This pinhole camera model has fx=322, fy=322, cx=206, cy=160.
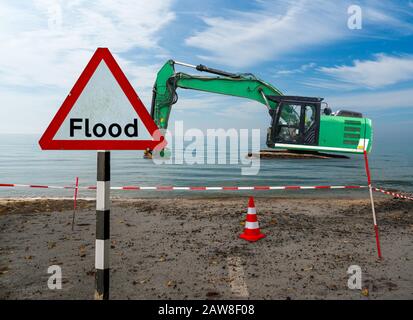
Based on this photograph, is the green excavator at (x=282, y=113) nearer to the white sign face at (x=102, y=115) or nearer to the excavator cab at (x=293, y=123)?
the excavator cab at (x=293, y=123)

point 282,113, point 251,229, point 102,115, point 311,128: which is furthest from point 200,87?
point 102,115

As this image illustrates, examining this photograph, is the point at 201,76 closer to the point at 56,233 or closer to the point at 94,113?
the point at 56,233

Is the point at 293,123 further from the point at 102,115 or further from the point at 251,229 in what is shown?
the point at 102,115

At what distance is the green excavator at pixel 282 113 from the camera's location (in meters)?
14.2

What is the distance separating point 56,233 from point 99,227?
4995mm

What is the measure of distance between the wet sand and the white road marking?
0.04 feet

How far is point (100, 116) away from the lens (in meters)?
3.19

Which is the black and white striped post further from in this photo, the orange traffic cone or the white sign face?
the orange traffic cone

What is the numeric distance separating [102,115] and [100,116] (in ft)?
0.07

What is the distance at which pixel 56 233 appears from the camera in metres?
7.60

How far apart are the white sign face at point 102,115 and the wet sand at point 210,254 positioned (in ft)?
7.58

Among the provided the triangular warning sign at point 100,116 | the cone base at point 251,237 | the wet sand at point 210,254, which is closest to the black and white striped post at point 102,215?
the triangular warning sign at point 100,116

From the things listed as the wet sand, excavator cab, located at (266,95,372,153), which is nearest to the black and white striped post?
the wet sand
